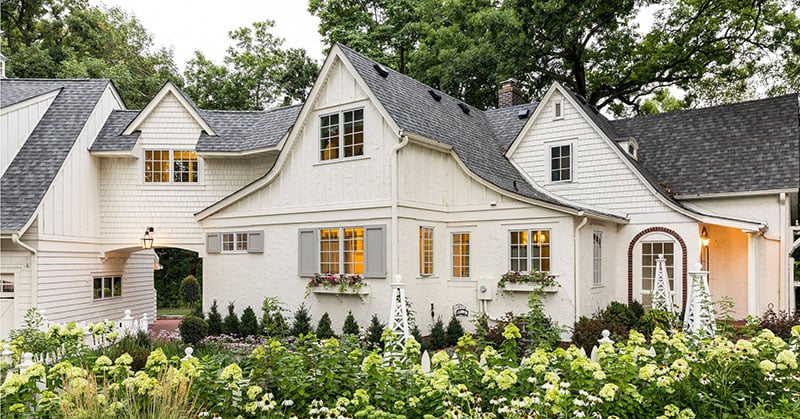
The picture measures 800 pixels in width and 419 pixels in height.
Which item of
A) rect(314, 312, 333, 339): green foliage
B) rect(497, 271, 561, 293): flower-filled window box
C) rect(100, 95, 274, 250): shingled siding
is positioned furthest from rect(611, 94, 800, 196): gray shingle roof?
rect(100, 95, 274, 250): shingled siding

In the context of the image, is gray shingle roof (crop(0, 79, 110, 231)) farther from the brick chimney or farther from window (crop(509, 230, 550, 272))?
the brick chimney

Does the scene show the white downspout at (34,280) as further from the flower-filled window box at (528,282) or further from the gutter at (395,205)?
the flower-filled window box at (528,282)

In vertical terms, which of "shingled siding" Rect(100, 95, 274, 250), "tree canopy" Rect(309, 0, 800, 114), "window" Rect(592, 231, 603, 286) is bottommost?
"window" Rect(592, 231, 603, 286)

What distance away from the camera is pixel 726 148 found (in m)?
15.1

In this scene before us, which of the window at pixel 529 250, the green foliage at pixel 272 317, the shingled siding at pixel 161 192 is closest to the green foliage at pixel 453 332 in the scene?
the window at pixel 529 250

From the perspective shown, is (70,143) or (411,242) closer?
(411,242)

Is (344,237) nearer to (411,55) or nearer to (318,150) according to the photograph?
(318,150)

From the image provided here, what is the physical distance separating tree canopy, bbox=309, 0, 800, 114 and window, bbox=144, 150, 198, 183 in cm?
1200

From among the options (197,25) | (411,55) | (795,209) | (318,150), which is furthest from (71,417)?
(197,25)

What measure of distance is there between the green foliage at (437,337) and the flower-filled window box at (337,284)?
178 centimetres

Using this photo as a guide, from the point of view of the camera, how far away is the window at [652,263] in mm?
13898

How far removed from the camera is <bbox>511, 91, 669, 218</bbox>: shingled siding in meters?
14.2

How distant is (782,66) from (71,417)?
2683cm

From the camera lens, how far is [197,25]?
37.1 metres
